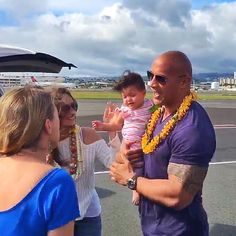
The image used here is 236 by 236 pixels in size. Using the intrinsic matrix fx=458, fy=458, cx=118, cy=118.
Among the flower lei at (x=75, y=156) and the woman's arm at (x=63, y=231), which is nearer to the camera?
the woman's arm at (x=63, y=231)

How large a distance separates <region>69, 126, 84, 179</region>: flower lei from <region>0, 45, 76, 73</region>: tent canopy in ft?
3.51

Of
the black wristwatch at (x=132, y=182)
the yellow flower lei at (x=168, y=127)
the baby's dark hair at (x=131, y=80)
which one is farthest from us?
the baby's dark hair at (x=131, y=80)

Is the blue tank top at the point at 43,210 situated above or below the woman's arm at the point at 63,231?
above

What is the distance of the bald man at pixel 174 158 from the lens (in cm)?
254

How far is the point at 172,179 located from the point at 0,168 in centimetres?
100

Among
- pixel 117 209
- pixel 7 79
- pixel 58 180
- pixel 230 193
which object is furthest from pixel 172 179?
pixel 230 193

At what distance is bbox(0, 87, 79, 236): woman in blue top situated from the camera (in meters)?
1.85

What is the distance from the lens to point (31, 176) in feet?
6.20

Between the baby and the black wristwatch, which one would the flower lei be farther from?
the baby

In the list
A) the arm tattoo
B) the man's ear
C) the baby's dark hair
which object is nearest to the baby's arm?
the baby's dark hair

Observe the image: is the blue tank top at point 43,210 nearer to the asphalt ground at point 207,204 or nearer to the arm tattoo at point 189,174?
the arm tattoo at point 189,174

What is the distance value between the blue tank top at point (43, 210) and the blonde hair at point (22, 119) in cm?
19

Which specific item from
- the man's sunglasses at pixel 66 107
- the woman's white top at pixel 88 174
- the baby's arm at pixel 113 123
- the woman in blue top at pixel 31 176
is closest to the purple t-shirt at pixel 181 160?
the woman's white top at pixel 88 174

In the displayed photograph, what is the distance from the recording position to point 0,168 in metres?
2.01
